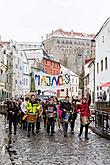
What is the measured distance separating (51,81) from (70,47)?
480ft

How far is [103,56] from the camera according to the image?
132 ft

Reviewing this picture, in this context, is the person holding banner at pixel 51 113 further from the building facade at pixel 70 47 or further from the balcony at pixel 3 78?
the building facade at pixel 70 47

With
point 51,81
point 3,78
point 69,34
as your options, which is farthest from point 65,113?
point 69,34

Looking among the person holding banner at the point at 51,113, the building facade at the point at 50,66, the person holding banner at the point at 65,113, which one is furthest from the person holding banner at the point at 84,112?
the building facade at the point at 50,66

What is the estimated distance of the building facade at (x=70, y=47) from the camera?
150 metres

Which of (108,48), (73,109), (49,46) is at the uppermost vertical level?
(49,46)

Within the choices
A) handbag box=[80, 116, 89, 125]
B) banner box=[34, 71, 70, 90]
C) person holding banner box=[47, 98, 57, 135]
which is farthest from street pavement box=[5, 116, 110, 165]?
banner box=[34, 71, 70, 90]

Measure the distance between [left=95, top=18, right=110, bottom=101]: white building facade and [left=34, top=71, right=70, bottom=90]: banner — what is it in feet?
36.3

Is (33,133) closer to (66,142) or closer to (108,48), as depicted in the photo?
(66,142)

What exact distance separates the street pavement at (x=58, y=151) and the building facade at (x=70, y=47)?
12943 cm

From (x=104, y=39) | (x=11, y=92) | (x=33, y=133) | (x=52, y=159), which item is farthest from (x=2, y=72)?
(x=52, y=159)

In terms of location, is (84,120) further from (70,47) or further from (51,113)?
(70,47)

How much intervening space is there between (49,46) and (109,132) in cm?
15007

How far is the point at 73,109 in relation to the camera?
19.1 meters
